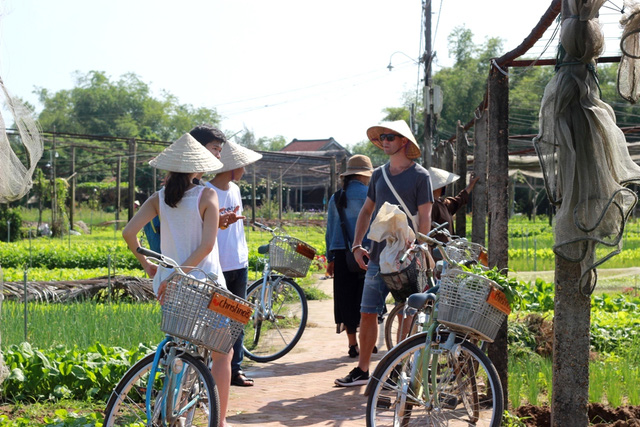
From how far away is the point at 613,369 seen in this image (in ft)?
19.4

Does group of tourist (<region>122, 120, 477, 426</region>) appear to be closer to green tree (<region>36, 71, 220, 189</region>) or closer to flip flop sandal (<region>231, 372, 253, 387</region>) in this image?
flip flop sandal (<region>231, 372, 253, 387</region>)

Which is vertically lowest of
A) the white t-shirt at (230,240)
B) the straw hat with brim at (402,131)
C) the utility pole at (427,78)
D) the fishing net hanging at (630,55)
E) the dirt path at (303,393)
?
the dirt path at (303,393)

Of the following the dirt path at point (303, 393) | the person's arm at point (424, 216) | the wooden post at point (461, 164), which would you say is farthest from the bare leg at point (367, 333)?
the wooden post at point (461, 164)

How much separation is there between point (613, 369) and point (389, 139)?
2328 mm

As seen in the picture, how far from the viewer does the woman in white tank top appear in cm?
446

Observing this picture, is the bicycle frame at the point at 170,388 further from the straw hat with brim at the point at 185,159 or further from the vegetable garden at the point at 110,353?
the straw hat with brim at the point at 185,159

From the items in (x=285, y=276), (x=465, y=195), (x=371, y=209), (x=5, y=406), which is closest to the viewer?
(x=5, y=406)

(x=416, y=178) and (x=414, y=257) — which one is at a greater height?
(x=416, y=178)

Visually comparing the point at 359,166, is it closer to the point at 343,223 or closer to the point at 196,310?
the point at 343,223

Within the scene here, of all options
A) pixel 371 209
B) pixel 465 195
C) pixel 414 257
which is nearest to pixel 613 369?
pixel 414 257

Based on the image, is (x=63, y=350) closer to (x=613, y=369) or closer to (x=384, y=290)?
(x=384, y=290)

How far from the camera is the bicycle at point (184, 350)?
3.91 meters

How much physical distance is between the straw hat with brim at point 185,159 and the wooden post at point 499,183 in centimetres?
195

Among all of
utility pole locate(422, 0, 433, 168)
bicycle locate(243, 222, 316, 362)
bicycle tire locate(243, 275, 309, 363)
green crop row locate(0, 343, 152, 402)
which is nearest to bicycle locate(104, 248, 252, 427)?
green crop row locate(0, 343, 152, 402)
